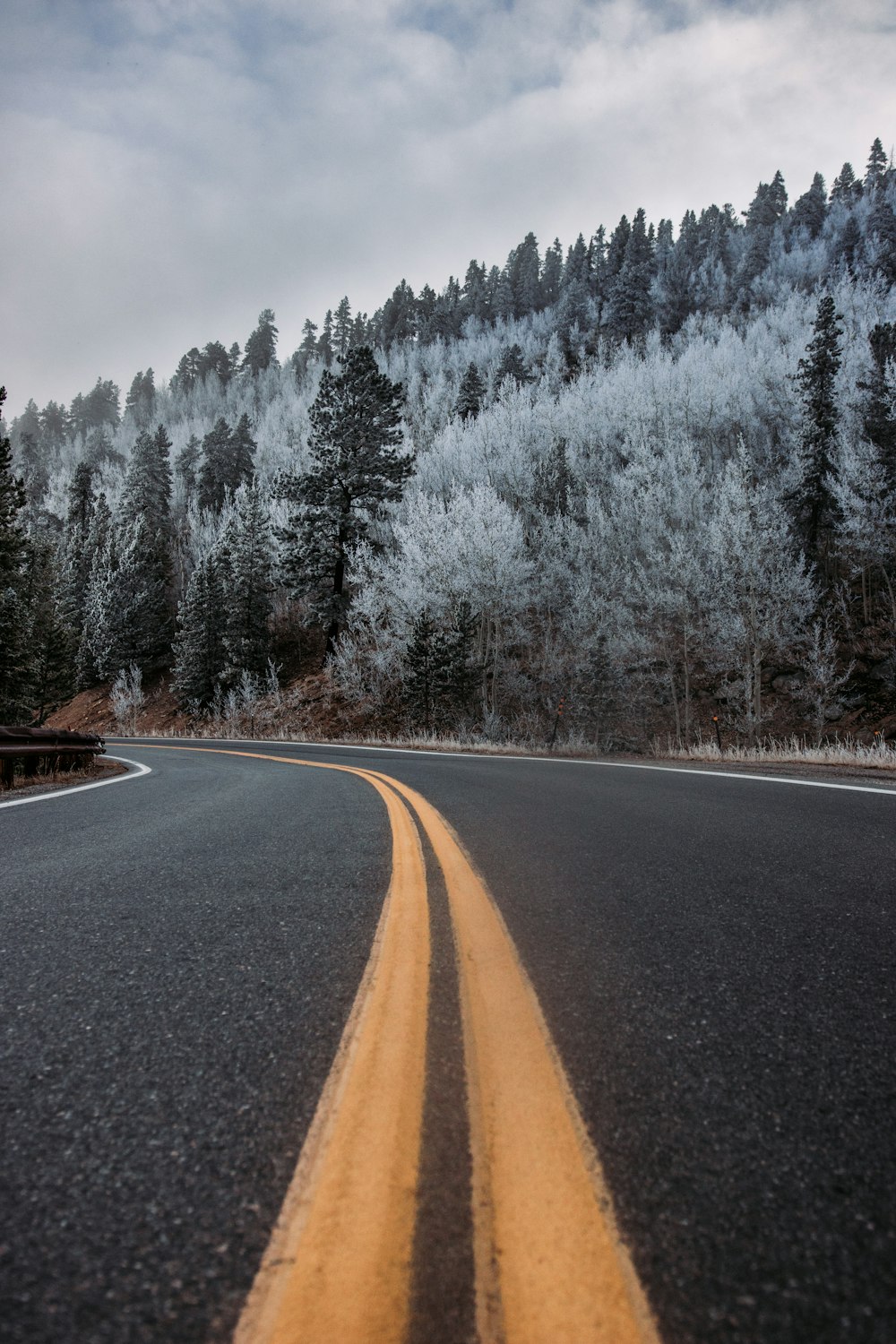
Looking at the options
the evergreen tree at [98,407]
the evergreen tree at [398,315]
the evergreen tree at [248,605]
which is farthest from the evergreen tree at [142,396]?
the evergreen tree at [248,605]

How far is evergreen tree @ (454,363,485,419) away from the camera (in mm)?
52062

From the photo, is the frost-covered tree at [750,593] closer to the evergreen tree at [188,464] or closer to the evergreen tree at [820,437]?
the evergreen tree at [820,437]

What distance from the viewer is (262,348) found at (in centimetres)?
10888

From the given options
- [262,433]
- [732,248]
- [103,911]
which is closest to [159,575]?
[262,433]

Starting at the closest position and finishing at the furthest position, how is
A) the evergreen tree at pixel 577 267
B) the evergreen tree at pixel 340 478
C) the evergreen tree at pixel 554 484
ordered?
the evergreen tree at pixel 340 478 < the evergreen tree at pixel 554 484 < the evergreen tree at pixel 577 267

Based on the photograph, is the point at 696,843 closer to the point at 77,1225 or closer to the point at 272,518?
the point at 77,1225

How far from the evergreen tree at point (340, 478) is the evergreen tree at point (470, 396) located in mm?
21085

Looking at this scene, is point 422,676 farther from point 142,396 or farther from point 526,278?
point 142,396

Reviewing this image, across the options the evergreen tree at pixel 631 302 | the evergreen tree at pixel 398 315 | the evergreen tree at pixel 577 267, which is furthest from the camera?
the evergreen tree at pixel 398 315

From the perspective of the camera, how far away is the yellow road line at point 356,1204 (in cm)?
79

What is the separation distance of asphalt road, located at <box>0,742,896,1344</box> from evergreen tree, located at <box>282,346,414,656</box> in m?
28.1

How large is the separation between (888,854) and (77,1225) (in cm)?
411

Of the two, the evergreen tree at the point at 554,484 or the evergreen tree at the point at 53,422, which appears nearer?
the evergreen tree at the point at 554,484

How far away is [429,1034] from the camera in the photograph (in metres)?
1.55
